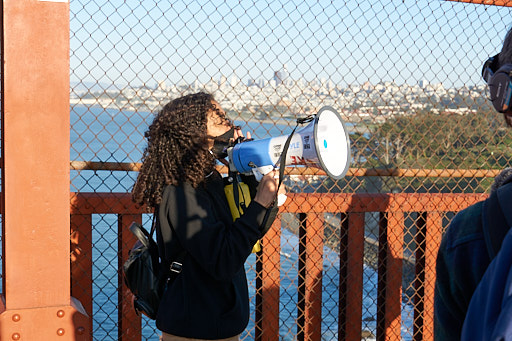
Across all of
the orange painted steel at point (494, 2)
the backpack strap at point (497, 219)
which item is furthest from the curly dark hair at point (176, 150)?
the orange painted steel at point (494, 2)

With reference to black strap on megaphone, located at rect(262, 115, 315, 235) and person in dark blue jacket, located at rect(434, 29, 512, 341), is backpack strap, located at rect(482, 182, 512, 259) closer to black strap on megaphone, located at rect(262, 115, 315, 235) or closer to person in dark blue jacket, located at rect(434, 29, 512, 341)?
person in dark blue jacket, located at rect(434, 29, 512, 341)

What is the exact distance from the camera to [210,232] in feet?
7.91

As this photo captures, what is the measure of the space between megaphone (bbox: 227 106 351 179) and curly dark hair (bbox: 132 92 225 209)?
16cm

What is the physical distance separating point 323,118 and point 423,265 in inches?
81.0

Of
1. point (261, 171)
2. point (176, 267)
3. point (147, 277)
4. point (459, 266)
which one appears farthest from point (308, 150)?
point (459, 266)

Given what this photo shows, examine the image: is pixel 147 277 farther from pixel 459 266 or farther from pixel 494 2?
pixel 494 2

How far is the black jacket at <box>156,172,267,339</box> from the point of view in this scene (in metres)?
2.42

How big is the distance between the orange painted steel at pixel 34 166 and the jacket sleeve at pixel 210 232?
44cm

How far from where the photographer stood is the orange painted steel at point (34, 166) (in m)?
2.28

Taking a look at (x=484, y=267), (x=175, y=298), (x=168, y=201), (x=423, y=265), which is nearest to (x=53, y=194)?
(x=168, y=201)

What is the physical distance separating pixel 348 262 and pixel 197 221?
1872 millimetres

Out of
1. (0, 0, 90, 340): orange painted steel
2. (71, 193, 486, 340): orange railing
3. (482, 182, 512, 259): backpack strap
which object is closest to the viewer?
(482, 182, 512, 259): backpack strap

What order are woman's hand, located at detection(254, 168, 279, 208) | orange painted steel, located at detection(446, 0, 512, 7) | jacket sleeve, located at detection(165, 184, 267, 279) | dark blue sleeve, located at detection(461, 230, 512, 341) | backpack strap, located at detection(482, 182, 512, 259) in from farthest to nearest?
orange painted steel, located at detection(446, 0, 512, 7) < woman's hand, located at detection(254, 168, 279, 208) < jacket sleeve, located at detection(165, 184, 267, 279) < backpack strap, located at detection(482, 182, 512, 259) < dark blue sleeve, located at detection(461, 230, 512, 341)

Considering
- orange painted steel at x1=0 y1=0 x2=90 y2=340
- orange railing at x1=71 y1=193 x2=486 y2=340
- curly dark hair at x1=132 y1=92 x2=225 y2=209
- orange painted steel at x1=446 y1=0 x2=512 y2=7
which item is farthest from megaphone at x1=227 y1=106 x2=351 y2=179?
orange painted steel at x1=446 y1=0 x2=512 y2=7
